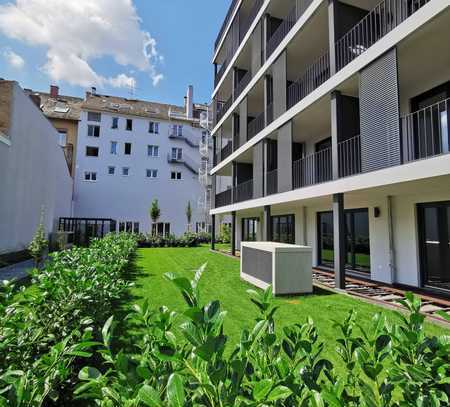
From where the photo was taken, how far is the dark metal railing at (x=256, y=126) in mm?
14609

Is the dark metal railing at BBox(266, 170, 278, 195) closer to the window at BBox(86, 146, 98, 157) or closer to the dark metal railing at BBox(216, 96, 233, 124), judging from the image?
the dark metal railing at BBox(216, 96, 233, 124)

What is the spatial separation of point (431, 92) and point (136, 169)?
28.6 meters

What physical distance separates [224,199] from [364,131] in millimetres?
12761

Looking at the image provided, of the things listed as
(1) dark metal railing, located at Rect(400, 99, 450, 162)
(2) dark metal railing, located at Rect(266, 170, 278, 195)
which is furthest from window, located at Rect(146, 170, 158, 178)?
(1) dark metal railing, located at Rect(400, 99, 450, 162)

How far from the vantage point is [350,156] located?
893 centimetres

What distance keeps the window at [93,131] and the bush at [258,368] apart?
109ft

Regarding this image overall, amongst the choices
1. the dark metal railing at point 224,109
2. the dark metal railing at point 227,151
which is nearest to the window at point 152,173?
the dark metal railing at point 224,109

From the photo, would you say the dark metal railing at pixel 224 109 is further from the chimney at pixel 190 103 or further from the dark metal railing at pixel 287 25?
the chimney at pixel 190 103

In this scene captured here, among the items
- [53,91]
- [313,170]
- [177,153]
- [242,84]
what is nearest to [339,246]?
[313,170]

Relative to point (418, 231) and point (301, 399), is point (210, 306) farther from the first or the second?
point (418, 231)

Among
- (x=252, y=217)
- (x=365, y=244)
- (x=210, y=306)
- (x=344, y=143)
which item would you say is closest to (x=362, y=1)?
(x=344, y=143)

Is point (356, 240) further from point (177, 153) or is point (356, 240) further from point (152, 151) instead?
point (152, 151)

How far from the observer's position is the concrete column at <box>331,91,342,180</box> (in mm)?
8336

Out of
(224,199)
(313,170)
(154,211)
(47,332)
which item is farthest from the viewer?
(154,211)
